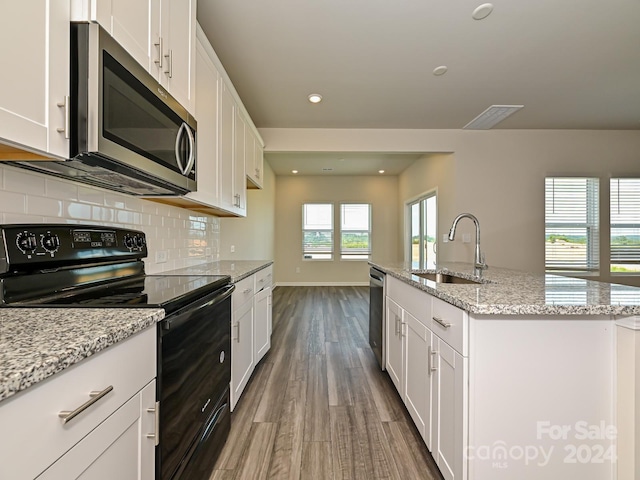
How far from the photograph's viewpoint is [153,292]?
1.22m

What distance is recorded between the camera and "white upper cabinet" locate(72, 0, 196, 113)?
Answer: 99 cm

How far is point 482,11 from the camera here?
198 cm

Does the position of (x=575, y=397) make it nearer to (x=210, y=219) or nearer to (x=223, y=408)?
(x=223, y=408)

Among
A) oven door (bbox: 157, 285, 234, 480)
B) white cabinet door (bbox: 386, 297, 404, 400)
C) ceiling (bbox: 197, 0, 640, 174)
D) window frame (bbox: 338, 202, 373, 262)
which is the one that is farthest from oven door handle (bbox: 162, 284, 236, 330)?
window frame (bbox: 338, 202, 373, 262)

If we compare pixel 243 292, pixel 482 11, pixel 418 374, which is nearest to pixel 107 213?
pixel 243 292

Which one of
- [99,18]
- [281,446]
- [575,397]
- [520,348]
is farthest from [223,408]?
[99,18]

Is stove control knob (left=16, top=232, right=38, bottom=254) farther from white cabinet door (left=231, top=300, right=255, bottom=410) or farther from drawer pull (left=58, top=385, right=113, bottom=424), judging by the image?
white cabinet door (left=231, top=300, right=255, bottom=410)

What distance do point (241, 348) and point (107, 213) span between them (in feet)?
3.70

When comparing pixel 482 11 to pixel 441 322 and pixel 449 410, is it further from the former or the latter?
pixel 449 410

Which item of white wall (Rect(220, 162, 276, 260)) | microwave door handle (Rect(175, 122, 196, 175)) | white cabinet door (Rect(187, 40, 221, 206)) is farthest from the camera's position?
white wall (Rect(220, 162, 276, 260))

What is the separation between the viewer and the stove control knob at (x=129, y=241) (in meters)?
1.55

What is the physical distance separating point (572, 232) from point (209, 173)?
4792mm

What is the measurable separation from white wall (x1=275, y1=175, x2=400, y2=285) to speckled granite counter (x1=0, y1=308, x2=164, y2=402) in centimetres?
660

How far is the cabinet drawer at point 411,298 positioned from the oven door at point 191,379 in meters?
1.02
